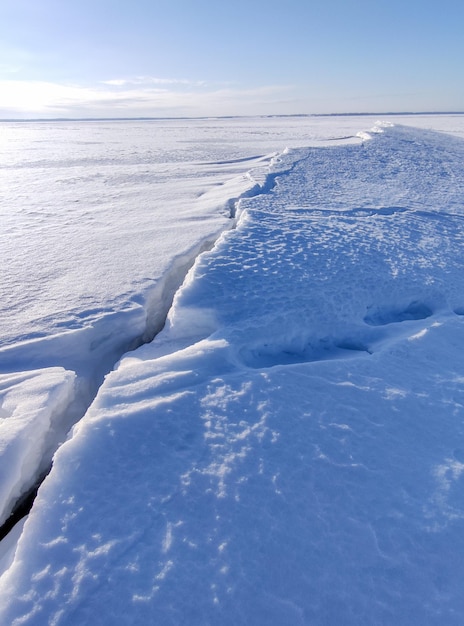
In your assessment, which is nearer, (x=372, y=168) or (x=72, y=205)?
(x=72, y=205)

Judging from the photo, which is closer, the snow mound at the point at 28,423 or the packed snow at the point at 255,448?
the packed snow at the point at 255,448

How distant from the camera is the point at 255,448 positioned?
2.10 metres

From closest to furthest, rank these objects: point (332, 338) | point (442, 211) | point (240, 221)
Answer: point (332, 338), point (240, 221), point (442, 211)

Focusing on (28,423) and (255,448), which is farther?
(28,423)

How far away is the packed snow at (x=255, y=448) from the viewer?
1551 millimetres

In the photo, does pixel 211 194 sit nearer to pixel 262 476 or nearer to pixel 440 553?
pixel 262 476

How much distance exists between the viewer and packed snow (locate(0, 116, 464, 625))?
1551mm

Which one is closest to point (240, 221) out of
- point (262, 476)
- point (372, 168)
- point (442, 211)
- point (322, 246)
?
point (322, 246)

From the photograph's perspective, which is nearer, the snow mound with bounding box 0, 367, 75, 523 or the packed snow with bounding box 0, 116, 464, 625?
the packed snow with bounding box 0, 116, 464, 625

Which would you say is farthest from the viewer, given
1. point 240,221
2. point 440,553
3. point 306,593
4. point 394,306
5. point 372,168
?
point 372,168

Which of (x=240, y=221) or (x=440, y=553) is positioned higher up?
(x=240, y=221)

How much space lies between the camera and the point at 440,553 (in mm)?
1658

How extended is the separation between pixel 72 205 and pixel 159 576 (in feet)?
20.5

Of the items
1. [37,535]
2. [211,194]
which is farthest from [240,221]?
[37,535]
